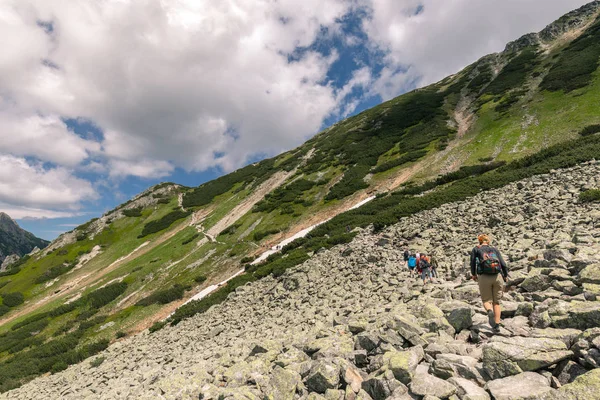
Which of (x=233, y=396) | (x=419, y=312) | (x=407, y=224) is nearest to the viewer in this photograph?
(x=233, y=396)

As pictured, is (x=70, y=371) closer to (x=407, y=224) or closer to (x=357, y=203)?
(x=407, y=224)

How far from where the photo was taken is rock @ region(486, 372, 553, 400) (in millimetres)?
5109

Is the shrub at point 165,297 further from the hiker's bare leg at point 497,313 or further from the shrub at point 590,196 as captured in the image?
the shrub at point 590,196

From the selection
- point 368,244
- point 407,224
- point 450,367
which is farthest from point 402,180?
point 450,367

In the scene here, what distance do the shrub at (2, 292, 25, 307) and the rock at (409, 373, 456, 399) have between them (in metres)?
86.3

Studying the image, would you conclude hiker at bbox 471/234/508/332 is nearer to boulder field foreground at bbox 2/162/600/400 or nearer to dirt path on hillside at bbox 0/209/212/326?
boulder field foreground at bbox 2/162/600/400

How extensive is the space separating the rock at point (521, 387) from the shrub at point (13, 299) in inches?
3457

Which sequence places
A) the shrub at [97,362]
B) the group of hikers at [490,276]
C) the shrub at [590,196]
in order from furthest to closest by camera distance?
the shrub at [97,362], the shrub at [590,196], the group of hikers at [490,276]

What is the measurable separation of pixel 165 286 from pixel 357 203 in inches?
1269

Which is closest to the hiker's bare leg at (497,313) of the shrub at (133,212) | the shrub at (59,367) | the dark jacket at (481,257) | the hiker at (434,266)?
the dark jacket at (481,257)

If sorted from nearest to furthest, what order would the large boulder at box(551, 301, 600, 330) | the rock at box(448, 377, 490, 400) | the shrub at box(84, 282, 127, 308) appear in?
the rock at box(448, 377, 490, 400) < the large boulder at box(551, 301, 600, 330) < the shrub at box(84, 282, 127, 308)

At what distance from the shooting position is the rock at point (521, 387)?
16.8 feet

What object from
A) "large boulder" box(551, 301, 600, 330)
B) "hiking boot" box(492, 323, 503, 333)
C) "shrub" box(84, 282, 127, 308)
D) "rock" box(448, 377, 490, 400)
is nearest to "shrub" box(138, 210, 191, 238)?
"shrub" box(84, 282, 127, 308)

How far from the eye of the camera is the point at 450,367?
6.60 meters
